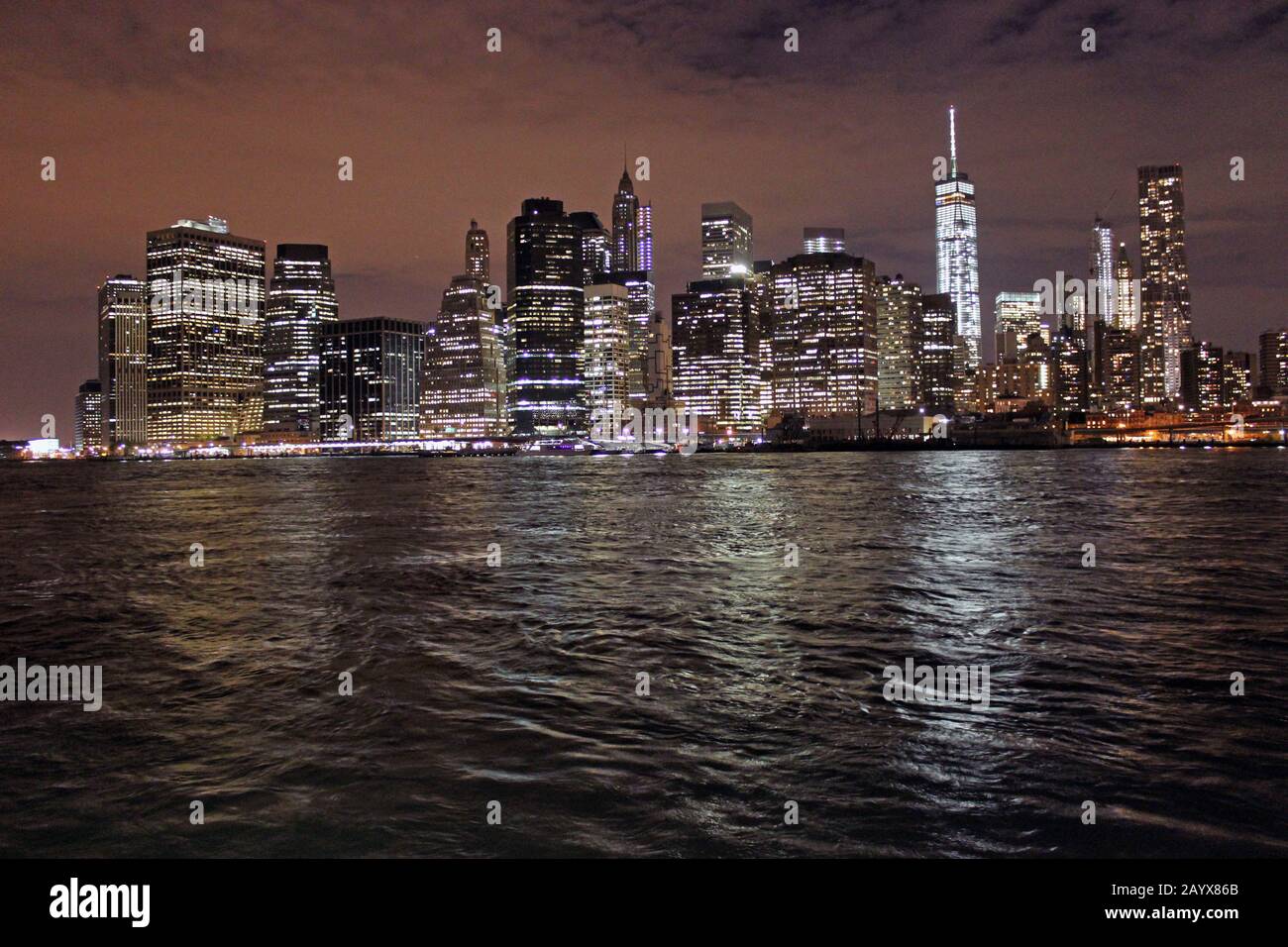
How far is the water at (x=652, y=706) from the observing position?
9.04 metres

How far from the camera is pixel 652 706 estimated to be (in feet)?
44.1

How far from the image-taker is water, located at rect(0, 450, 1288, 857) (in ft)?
29.7

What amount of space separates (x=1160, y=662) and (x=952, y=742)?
Result: 713 cm
